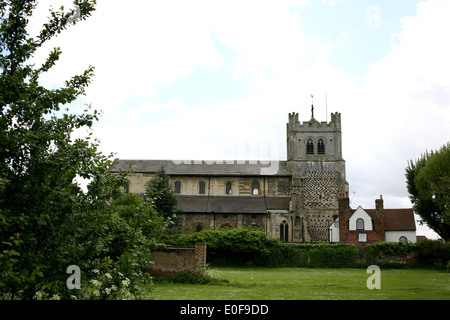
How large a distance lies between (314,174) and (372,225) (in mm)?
9327

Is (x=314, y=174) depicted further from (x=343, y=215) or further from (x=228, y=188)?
(x=228, y=188)

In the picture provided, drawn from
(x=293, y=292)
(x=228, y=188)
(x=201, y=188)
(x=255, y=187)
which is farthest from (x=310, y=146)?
(x=293, y=292)

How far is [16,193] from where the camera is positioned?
17.9ft

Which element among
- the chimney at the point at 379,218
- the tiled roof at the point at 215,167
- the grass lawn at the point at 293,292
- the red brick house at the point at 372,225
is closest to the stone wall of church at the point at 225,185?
the tiled roof at the point at 215,167

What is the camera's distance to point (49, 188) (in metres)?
5.45

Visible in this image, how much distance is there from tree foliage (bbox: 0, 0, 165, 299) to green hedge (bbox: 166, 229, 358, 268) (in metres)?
28.6

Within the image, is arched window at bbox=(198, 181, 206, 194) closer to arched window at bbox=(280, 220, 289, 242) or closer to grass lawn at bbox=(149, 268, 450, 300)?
arched window at bbox=(280, 220, 289, 242)

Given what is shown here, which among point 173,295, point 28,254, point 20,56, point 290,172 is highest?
point 290,172

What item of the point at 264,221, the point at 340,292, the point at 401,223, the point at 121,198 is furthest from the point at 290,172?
the point at 121,198

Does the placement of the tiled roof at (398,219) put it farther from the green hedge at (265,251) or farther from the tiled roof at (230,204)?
the green hedge at (265,251)

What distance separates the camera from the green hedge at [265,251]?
35031 mm

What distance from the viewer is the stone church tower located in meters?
45.9
